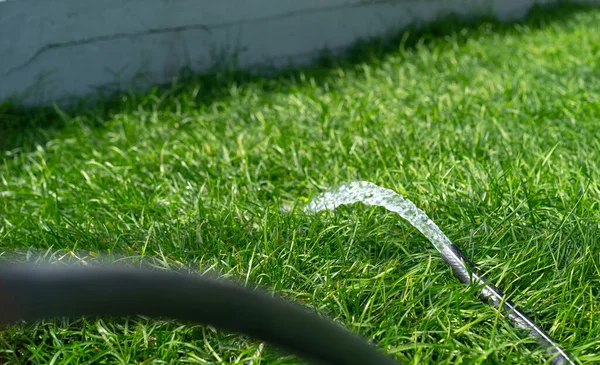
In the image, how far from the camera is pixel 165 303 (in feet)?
2.36

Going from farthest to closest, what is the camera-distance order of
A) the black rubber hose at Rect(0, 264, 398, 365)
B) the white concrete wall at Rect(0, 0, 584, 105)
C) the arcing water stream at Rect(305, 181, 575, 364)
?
the white concrete wall at Rect(0, 0, 584, 105) < the arcing water stream at Rect(305, 181, 575, 364) < the black rubber hose at Rect(0, 264, 398, 365)

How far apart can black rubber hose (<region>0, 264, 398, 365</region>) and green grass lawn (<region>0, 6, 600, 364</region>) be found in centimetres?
69

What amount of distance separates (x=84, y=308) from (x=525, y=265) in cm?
133

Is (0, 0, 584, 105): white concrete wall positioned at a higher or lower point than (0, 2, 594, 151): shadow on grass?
higher

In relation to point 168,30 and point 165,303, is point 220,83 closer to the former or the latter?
point 168,30

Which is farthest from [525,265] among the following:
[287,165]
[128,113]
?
[128,113]

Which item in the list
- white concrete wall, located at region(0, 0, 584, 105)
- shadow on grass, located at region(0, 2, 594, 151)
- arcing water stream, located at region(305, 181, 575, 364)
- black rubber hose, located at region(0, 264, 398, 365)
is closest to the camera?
black rubber hose, located at region(0, 264, 398, 365)

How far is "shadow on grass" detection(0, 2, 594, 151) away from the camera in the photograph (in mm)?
3162

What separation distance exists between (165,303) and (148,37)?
10.2 ft

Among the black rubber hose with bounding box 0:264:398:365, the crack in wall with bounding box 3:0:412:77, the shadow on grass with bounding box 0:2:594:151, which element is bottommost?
the shadow on grass with bounding box 0:2:594:151

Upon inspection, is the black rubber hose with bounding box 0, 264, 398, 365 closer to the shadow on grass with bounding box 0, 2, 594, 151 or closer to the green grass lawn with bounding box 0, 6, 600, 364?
the green grass lawn with bounding box 0, 6, 600, 364

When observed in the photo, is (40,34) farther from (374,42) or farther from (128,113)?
(374,42)

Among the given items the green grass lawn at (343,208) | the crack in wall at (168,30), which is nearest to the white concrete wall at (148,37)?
the crack in wall at (168,30)

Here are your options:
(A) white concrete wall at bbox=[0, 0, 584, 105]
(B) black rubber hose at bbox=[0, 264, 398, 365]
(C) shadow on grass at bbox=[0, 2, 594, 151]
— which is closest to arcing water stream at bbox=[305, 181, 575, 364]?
(B) black rubber hose at bbox=[0, 264, 398, 365]
